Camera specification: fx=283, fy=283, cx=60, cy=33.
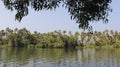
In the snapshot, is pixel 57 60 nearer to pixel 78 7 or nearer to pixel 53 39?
pixel 78 7

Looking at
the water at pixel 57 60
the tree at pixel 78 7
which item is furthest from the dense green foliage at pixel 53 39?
the tree at pixel 78 7

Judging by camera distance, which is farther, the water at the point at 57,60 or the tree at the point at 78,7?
the water at the point at 57,60

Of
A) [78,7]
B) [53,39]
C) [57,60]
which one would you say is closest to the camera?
[78,7]

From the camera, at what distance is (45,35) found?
391ft

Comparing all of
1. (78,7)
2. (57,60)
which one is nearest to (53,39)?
(57,60)

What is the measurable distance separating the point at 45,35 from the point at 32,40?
22.4ft

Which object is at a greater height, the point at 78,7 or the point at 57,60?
the point at 78,7

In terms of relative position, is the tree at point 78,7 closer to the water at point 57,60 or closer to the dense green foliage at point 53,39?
the water at point 57,60

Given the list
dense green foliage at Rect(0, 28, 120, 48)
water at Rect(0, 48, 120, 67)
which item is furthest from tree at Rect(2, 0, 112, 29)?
dense green foliage at Rect(0, 28, 120, 48)

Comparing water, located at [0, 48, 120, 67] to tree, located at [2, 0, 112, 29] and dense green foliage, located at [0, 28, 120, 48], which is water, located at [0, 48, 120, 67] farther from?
dense green foliage, located at [0, 28, 120, 48]

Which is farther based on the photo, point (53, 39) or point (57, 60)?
point (53, 39)

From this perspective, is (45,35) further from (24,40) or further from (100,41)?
(100,41)

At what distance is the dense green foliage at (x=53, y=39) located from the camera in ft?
364

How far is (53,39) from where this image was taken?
113m
